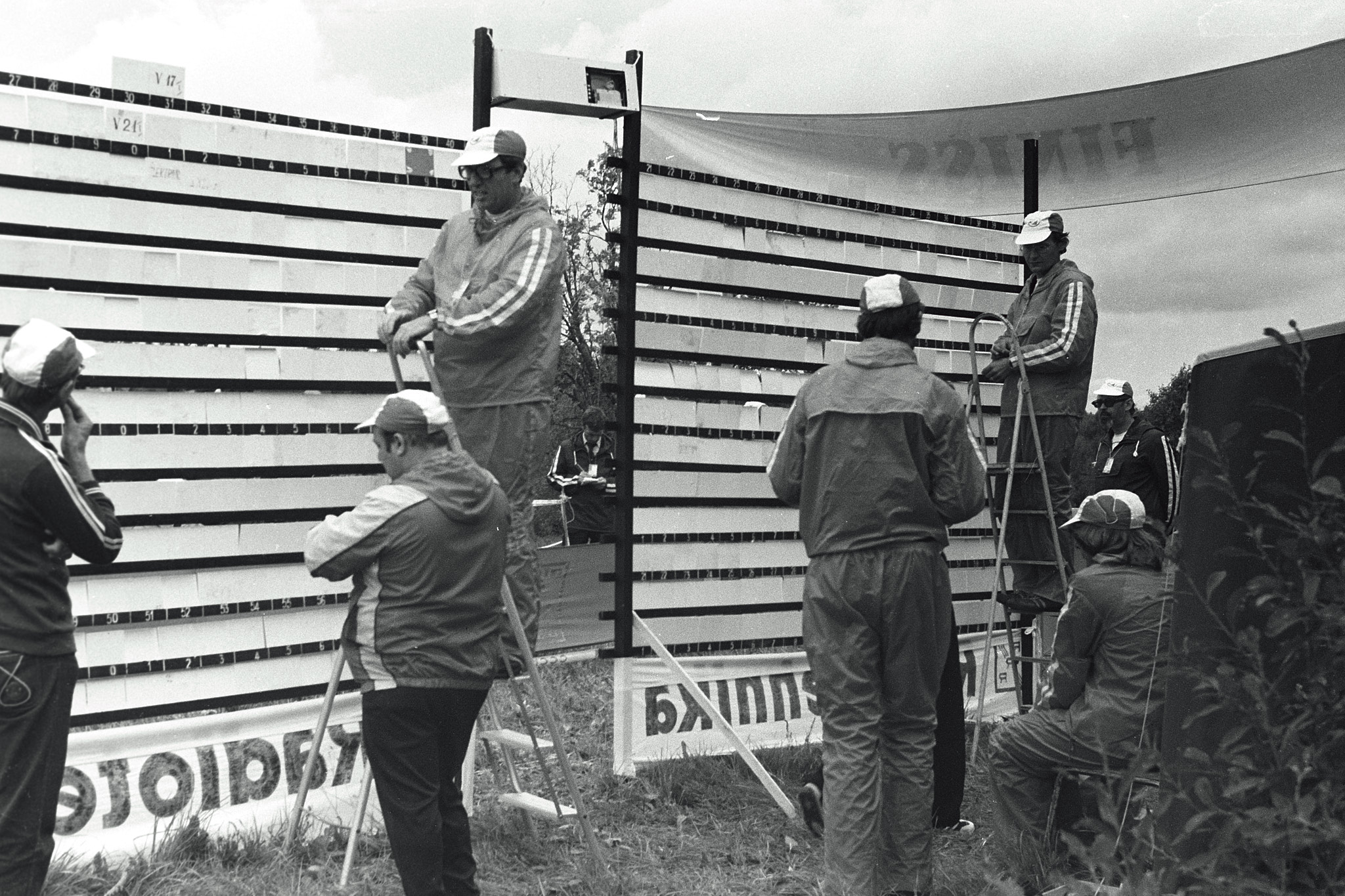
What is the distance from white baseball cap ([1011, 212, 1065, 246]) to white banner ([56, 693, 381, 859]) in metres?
3.94

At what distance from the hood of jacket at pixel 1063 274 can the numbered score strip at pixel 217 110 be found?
3.00m

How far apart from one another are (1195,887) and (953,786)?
10.4 ft

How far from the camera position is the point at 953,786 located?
601cm

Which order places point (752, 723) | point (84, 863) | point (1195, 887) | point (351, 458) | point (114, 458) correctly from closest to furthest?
point (1195, 887), point (84, 863), point (114, 458), point (351, 458), point (752, 723)

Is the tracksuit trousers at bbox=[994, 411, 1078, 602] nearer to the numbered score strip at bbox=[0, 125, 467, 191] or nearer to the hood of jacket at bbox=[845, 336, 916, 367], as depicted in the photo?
the hood of jacket at bbox=[845, 336, 916, 367]

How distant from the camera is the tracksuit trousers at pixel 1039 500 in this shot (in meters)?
7.13

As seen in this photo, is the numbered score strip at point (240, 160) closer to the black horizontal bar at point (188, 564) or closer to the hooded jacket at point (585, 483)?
the black horizontal bar at point (188, 564)

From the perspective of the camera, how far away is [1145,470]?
8.23 m

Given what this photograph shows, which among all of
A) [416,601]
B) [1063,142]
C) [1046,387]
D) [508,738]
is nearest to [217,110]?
[416,601]

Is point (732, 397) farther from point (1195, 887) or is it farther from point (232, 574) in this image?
point (1195, 887)

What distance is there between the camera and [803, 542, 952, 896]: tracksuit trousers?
197 inches

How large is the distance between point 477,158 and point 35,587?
2164mm

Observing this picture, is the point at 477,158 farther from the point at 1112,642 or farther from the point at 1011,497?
the point at 1011,497

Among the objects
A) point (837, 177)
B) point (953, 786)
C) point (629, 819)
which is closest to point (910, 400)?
point (953, 786)
